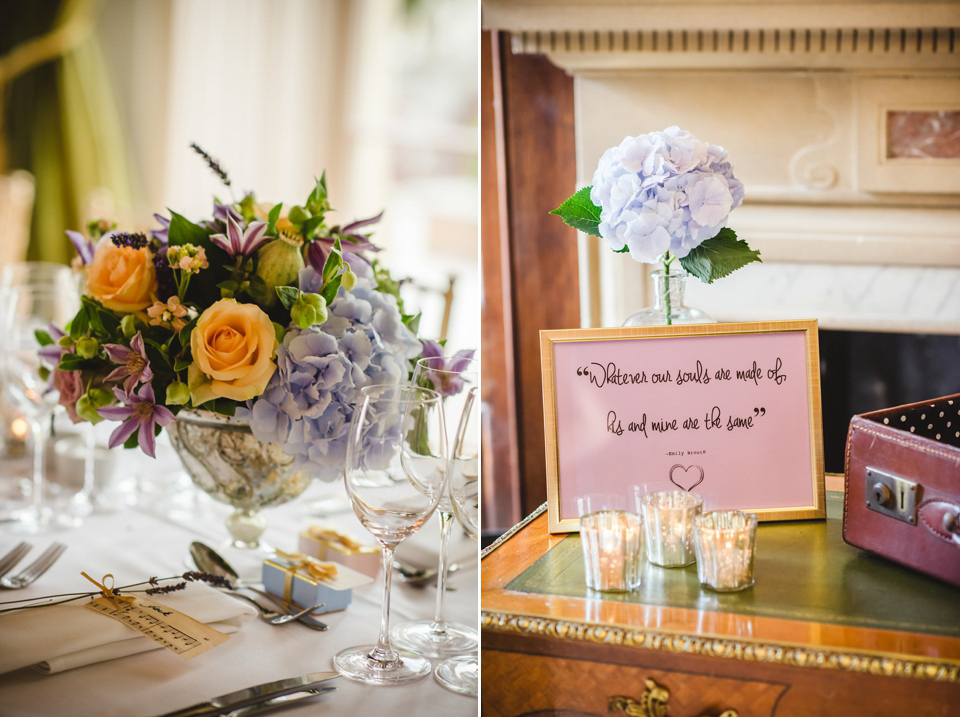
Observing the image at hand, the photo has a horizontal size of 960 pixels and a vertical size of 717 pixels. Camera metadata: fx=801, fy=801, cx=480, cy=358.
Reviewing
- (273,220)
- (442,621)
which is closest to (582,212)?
(273,220)

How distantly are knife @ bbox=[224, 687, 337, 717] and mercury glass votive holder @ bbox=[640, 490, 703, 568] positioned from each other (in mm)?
309

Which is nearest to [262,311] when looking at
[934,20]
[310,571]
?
[310,571]

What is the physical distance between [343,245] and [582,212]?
0.28 meters

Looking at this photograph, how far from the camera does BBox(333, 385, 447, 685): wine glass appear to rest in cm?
70

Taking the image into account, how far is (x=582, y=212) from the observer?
881 mm

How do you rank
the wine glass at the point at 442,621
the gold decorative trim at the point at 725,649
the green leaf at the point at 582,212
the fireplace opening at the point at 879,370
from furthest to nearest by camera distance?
1. the fireplace opening at the point at 879,370
2. the green leaf at the point at 582,212
3. the wine glass at the point at 442,621
4. the gold decorative trim at the point at 725,649

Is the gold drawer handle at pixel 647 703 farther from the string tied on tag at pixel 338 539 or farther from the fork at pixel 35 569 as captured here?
the fork at pixel 35 569

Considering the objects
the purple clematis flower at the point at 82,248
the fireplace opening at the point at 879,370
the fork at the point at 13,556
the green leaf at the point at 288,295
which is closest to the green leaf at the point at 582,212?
the green leaf at the point at 288,295

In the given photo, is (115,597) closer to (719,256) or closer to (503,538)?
(503,538)

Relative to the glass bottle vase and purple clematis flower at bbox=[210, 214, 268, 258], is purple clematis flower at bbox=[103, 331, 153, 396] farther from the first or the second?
the glass bottle vase

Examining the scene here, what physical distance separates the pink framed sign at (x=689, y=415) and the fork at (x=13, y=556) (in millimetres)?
606

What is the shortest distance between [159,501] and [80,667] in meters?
0.53

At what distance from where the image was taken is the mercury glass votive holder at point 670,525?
0.72 meters

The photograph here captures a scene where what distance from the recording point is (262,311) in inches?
33.2
